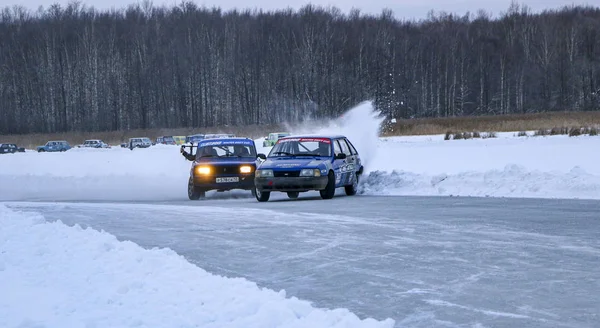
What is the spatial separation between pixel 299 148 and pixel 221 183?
2276 millimetres

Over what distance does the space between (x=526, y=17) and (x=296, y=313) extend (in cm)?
12060

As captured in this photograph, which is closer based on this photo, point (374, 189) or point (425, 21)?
point (374, 189)

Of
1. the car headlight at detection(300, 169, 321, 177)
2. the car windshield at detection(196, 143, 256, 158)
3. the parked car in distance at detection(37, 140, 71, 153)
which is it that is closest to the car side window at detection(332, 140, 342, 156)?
the car headlight at detection(300, 169, 321, 177)

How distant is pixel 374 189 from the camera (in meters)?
23.3

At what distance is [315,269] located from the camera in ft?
31.7

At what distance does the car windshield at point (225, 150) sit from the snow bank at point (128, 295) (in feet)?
40.2

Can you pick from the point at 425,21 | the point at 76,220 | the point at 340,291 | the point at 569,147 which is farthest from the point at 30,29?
the point at 340,291

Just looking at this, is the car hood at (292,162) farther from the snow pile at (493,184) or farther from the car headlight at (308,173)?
the snow pile at (493,184)

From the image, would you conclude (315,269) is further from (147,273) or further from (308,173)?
(308,173)

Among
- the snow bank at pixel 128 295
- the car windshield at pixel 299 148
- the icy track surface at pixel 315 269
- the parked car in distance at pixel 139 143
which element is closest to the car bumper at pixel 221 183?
the car windshield at pixel 299 148

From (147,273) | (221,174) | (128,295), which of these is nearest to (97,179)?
(221,174)

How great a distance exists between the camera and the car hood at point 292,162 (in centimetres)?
2031

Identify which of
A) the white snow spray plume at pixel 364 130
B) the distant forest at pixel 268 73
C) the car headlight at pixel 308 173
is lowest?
the car headlight at pixel 308 173

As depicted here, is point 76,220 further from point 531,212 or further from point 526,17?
point 526,17
